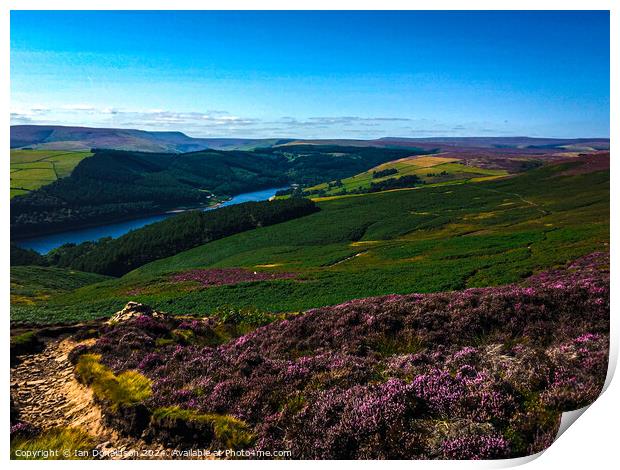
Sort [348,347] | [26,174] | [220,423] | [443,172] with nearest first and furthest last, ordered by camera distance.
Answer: [220,423], [348,347], [26,174], [443,172]

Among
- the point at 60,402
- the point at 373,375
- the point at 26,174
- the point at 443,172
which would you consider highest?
the point at 443,172

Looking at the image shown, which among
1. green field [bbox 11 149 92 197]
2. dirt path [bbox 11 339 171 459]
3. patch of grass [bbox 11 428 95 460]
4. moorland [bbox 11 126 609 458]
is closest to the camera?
moorland [bbox 11 126 609 458]

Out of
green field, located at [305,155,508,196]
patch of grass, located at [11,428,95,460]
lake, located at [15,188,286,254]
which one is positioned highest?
green field, located at [305,155,508,196]

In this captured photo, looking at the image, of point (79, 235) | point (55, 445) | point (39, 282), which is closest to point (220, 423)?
point (55, 445)

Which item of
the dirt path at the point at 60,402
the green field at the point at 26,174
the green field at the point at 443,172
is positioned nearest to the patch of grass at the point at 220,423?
the dirt path at the point at 60,402

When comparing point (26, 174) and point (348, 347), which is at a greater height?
point (26, 174)

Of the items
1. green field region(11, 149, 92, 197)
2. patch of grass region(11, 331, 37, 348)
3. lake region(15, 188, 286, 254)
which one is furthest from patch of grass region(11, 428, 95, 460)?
green field region(11, 149, 92, 197)

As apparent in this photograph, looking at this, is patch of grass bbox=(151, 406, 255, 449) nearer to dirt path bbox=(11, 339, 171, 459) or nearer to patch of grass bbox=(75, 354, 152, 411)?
dirt path bbox=(11, 339, 171, 459)

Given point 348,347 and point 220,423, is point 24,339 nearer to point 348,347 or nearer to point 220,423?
point 220,423
